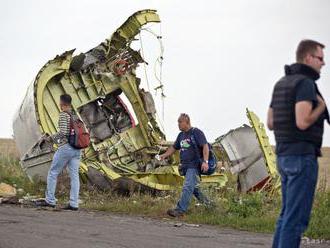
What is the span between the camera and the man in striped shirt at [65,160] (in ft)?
39.7

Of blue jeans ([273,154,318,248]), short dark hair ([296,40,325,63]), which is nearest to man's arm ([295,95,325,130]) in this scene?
blue jeans ([273,154,318,248])

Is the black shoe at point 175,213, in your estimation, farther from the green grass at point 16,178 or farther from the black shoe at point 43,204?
the green grass at point 16,178

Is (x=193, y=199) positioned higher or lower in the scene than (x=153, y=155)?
lower

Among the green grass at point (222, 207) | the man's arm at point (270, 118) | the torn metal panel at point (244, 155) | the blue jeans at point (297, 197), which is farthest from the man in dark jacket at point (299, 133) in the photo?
the torn metal panel at point (244, 155)

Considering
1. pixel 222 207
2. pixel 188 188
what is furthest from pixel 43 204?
pixel 222 207

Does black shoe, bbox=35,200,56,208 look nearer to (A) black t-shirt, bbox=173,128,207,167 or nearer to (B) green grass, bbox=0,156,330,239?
(B) green grass, bbox=0,156,330,239

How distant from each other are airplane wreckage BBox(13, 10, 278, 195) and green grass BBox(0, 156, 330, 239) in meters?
0.40

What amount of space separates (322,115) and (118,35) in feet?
34.6

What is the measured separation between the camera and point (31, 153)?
1457 cm

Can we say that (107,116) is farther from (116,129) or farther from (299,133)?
(299,133)

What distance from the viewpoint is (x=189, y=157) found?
11.8 m

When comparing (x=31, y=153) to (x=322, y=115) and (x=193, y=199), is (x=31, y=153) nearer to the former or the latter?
(x=193, y=199)

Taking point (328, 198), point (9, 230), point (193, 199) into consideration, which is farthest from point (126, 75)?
point (9, 230)

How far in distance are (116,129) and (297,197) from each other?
36.8 ft
